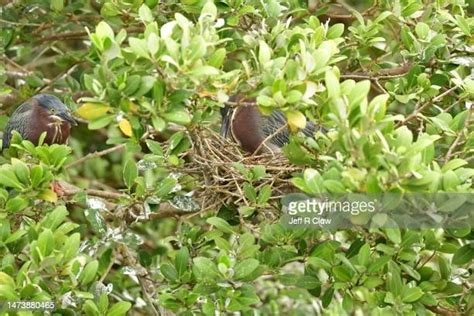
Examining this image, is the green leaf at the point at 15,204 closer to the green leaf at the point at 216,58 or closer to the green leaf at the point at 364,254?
the green leaf at the point at 216,58

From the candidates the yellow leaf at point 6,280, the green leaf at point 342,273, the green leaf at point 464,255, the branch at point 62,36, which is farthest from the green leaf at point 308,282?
the branch at point 62,36

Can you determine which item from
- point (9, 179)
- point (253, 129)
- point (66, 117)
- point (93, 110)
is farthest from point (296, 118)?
point (66, 117)

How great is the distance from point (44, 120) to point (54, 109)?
2.4 inches

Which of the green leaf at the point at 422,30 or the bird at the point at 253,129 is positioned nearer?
the green leaf at the point at 422,30

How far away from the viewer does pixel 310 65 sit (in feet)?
7.95

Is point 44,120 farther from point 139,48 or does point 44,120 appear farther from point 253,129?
point 139,48

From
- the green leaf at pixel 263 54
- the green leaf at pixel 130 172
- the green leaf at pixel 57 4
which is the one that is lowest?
the green leaf at pixel 130 172

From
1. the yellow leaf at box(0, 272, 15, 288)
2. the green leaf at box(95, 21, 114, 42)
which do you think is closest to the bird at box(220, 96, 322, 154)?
the green leaf at box(95, 21, 114, 42)

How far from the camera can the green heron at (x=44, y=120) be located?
355 centimetres

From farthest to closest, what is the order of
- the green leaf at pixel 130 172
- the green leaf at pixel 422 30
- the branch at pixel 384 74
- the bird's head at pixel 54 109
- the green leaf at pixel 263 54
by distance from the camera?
1. the bird's head at pixel 54 109
2. the branch at pixel 384 74
3. the green leaf at pixel 422 30
4. the green leaf at pixel 130 172
5. the green leaf at pixel 263 54

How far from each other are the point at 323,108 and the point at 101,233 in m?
0.94

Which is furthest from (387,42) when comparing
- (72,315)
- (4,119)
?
(72,315)

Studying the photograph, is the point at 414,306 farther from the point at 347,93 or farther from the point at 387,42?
the point at 387,42

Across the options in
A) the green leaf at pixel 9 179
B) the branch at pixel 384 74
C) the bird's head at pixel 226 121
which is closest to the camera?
the green leaf at pixel 9 179
